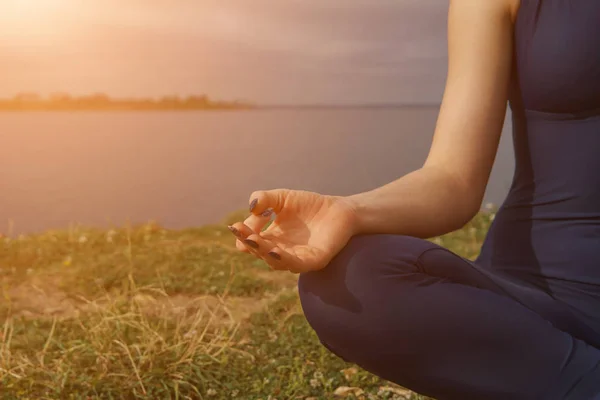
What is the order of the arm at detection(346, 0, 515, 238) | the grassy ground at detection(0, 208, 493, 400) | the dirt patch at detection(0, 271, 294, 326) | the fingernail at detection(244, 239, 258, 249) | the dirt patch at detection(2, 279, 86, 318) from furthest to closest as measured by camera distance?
the dirt patch at detection(2, 279, 86, 318), the dirt patch at detection(0, 271, 294, 326), the grassy ground at detection(0, 208, 493, 400), the arm at detection(346, 0, 515, 238), the fingernail at detection(244, 239, 258, 249)

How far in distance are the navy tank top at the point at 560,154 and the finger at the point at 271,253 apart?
58cm

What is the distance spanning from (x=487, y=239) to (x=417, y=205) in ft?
1.21

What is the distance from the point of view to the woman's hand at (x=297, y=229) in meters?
1.34

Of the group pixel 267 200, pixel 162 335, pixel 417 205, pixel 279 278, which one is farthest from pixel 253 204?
pixel 279 278

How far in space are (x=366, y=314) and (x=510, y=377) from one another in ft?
1.14

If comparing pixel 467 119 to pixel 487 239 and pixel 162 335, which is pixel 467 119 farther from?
pixel 162 335

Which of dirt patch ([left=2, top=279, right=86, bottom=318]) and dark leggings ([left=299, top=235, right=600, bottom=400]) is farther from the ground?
dark leggings ([left=299, top=235, right=600, bottom=400])

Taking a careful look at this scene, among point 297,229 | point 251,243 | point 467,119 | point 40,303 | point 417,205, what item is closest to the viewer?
point 251,243

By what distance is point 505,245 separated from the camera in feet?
5.84

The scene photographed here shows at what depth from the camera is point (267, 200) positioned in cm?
137

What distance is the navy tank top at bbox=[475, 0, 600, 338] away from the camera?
1606mm

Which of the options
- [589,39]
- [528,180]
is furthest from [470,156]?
[589,39]

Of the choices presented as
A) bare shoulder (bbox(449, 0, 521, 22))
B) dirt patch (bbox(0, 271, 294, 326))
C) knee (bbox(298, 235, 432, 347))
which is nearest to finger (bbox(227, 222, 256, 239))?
knee (bbox(298, 235, 432, 347))

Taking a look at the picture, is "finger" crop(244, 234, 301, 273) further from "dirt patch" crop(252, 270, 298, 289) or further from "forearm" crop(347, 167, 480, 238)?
"dirt patch" crop(252, 270, 298, 289)
